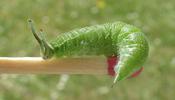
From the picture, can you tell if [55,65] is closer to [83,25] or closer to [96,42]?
[96,42]

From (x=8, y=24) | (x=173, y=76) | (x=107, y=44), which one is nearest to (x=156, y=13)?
(x=173, y=76)

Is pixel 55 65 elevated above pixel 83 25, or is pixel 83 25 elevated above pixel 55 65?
pixel 55 65

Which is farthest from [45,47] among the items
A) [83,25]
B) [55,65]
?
[83,25]

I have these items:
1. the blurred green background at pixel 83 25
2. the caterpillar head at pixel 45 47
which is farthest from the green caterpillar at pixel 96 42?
the blurred green background at pixel 83 25

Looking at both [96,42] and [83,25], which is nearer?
[96,42]

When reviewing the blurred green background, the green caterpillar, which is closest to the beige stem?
the green caterpillar

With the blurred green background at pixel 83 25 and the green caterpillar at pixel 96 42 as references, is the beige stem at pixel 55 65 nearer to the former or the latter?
the green caterpillar at pixel 96 42

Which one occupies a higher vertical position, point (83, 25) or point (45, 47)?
point (45, 47)

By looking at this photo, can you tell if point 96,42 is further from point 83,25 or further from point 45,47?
point 83,25
